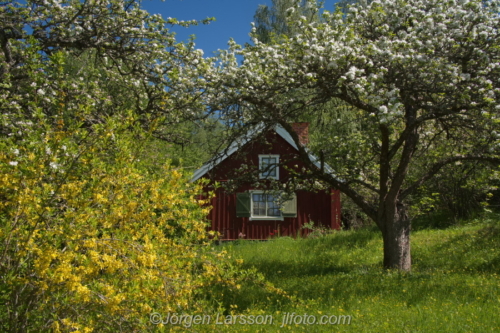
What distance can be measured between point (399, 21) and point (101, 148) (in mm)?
6003

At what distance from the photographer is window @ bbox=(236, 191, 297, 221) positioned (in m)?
18.3

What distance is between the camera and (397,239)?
9.14m

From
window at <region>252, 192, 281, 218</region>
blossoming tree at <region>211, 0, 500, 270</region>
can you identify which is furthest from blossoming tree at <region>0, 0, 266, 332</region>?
window at <region>252, 192, 281, 218</region>

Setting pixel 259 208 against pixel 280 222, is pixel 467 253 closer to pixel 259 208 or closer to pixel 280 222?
pixel 280 222

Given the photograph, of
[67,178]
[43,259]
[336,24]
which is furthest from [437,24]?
[43,259]

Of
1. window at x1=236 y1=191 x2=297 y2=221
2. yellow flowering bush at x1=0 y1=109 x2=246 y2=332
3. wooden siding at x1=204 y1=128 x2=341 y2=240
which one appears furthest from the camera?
wooden siding at x1=204 y1=128 x2=341 y2=240

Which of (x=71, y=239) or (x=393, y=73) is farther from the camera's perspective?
(x=393, y=73)

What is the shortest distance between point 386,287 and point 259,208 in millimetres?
11655

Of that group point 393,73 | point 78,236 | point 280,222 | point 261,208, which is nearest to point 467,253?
point 393,73

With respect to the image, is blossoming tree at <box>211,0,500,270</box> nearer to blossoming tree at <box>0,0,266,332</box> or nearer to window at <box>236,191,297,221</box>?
blossoming tree at <box>0,0,266,332</box>

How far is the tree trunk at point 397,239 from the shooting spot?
913 centimetres

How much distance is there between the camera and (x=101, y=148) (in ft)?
13.3

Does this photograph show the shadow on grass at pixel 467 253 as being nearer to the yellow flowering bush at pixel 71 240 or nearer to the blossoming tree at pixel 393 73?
the blossoming tree at pixel 393 73

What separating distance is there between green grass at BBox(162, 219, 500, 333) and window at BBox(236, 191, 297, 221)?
16.5 ft
